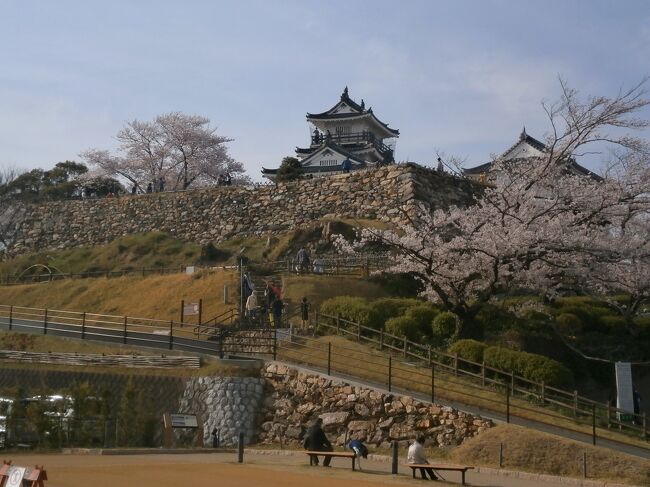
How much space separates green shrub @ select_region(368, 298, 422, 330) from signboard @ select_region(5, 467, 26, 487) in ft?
49.5

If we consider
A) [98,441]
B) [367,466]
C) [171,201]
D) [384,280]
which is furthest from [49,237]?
[367,466]

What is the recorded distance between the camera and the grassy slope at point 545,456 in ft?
55.7

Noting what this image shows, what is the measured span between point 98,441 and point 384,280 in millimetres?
15296

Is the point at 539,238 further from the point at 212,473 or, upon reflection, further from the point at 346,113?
the point at 346,113

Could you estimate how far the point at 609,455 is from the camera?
1739cm

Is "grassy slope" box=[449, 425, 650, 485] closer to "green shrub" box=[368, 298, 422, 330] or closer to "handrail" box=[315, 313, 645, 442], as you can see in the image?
"handrail" box=[315, 313, 645, 442]

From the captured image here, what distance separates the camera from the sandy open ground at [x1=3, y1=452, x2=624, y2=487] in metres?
14.8

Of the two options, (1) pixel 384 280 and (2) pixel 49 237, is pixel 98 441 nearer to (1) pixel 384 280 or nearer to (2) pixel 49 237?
(1) pixel 384 280

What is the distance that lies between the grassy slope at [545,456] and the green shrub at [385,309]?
801 cm

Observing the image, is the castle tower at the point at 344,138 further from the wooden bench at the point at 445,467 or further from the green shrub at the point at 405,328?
the wooden bench at the point at 445,467

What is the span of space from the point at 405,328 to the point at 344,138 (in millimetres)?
43753

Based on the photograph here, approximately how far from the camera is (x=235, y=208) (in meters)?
48.2

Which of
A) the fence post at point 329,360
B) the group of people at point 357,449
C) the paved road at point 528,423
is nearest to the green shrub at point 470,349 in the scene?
the paved road at point 528,423

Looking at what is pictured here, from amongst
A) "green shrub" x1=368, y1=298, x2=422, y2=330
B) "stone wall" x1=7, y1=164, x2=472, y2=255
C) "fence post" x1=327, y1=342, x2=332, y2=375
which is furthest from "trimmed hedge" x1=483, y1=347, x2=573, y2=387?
"stone wall" x1=7, y1=164, x2=472, y2=255
